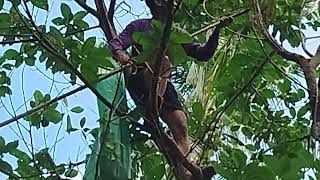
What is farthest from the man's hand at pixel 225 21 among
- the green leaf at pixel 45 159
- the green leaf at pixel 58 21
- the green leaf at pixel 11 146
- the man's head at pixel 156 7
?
the green leaf at pixel 11 146

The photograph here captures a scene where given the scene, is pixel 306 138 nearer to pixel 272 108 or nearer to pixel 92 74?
pixel 272 108

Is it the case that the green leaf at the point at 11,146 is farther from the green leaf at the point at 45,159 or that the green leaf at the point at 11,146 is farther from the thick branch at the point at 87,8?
the thick branch at the point at 87,8

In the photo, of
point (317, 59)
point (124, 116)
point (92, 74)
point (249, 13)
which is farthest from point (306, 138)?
point (92, 74)

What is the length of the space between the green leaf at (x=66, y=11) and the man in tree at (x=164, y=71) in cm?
21

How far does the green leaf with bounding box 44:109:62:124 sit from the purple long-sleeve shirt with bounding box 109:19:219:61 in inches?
14.3

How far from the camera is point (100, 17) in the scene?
8.72 ft

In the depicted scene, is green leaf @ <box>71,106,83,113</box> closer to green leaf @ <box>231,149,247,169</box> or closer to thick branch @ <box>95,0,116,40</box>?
thick branch @ <box>95,0,116,40</box>

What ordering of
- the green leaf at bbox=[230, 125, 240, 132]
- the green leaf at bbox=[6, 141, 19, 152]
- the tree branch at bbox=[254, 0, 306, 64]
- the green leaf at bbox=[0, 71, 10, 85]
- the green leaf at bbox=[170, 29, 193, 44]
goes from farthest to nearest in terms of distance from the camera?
1. the green leaf at bbox=[230, 125, 240, 132]
2. the green leaf at bbox=[0, 71, 10, 85]
3. the green leaf at bbox=[6, 141, 19, 152]
4. the tree branch at bbox=[254, 0, 306, 64]
5. the green leaf at bbox=[170, 29, 193, 44]

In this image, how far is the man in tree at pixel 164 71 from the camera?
2.37m

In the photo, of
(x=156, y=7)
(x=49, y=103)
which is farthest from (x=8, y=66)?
(x=156, y=7)

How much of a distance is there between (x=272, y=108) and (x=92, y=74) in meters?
1.02

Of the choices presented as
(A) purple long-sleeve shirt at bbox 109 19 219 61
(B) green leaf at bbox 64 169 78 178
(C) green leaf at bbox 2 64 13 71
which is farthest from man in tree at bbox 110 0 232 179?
(C) green leaf at bbox 2 64 13 71

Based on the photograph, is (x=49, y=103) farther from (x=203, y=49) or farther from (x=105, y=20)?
(x=203, y=49)

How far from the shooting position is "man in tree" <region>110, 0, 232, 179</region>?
2.37 metres
